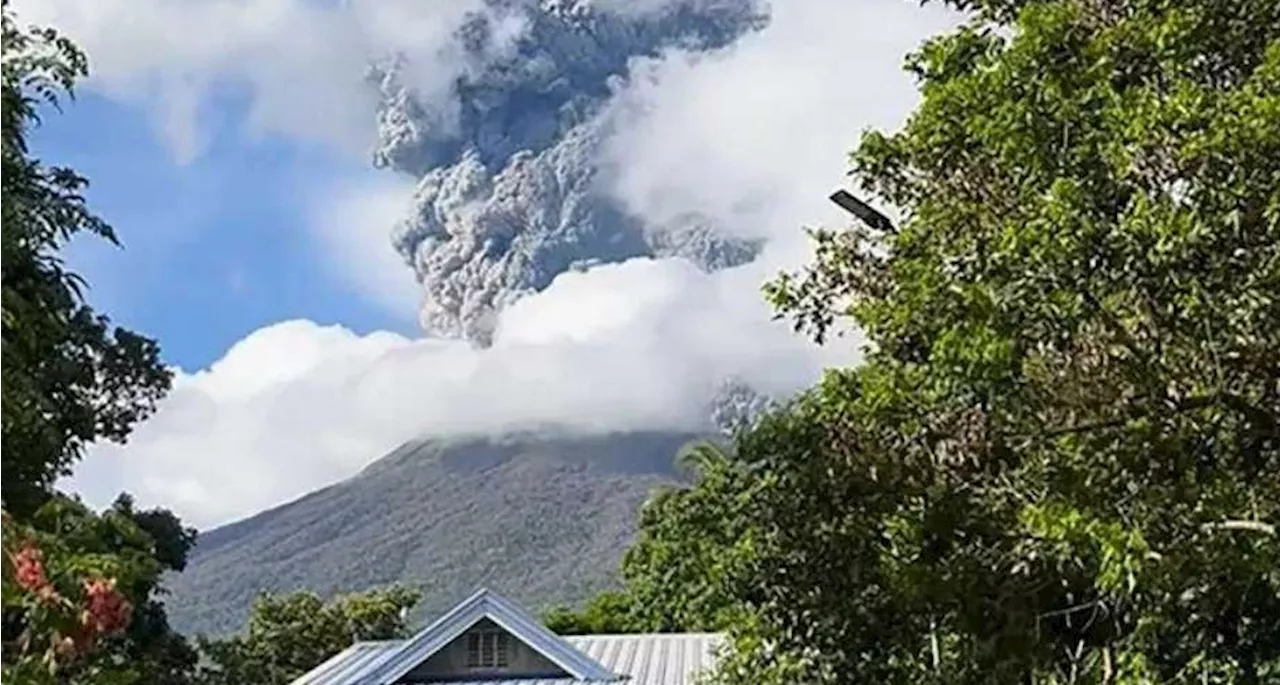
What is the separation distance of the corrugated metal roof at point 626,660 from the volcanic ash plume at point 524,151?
86.1 meters

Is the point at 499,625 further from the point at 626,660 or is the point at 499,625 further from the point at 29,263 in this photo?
the point at 29,263

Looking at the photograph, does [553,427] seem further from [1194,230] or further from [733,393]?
[1194,230]

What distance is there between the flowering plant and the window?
11.9 meters

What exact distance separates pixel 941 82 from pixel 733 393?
7691 cm

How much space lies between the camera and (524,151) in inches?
4259

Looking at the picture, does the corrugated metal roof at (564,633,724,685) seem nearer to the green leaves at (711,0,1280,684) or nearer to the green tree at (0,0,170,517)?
the green leaves at (711,0,1280,684)

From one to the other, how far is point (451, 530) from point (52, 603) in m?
53.0

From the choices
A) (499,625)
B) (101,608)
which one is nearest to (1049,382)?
(101,608)

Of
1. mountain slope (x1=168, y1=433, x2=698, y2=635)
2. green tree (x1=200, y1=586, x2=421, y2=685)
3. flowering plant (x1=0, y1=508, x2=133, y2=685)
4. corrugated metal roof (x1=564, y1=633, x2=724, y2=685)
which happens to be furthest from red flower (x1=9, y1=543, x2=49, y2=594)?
mountain slope (x1=168, y1=433, x2=698, y2=635)

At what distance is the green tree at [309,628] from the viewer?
32000 mm

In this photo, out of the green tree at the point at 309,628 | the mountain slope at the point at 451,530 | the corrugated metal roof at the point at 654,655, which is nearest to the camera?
the corrugated metal roof at the point at 654,655

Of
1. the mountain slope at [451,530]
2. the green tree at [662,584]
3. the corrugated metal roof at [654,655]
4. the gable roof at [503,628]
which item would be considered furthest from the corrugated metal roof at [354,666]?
the mountain slope at [451,530]

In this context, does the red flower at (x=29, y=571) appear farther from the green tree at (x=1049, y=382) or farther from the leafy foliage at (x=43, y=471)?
the green tree at (x=1049, y=382)

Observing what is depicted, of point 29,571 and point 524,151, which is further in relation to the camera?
point 524,151
